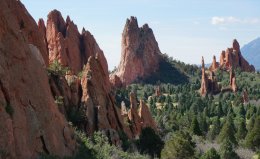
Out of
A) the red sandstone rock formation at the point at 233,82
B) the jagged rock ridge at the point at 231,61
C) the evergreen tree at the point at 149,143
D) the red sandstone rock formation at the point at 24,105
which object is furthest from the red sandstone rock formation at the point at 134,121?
the jagged rock ridge at the point at 231,61

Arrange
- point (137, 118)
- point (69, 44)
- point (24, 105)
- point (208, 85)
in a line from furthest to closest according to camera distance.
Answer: point (208, 85) → point (69, 44) → point (137, 118) → point (24, 105)

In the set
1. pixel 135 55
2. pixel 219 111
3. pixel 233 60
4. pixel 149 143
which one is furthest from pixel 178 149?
pixel 233 60

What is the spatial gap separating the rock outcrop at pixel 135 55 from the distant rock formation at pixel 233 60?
25605 millimetres

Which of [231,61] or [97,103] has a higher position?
[231,61]

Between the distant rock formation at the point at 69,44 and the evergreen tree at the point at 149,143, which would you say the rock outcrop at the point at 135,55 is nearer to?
the distant rock formation at the point at 69,44

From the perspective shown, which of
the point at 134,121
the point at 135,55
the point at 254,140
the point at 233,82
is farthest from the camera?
the point at 135,55

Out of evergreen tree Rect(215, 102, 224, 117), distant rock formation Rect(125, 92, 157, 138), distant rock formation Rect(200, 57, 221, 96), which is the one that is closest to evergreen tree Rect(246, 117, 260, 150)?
distant rock formation Rect(125, 92, 157, 138)

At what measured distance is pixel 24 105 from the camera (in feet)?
79.9

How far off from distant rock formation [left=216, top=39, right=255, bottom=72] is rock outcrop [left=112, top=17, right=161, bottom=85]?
1008 inches

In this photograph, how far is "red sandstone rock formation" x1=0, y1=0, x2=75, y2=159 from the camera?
21.9m

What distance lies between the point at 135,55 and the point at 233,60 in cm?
3853

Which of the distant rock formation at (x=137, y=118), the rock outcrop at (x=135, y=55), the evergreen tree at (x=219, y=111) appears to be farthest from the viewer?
the rock outcrop at (x=135, y=55)

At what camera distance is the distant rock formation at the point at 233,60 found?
18675 cm

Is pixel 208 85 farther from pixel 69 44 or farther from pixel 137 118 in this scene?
pixel 137 118
